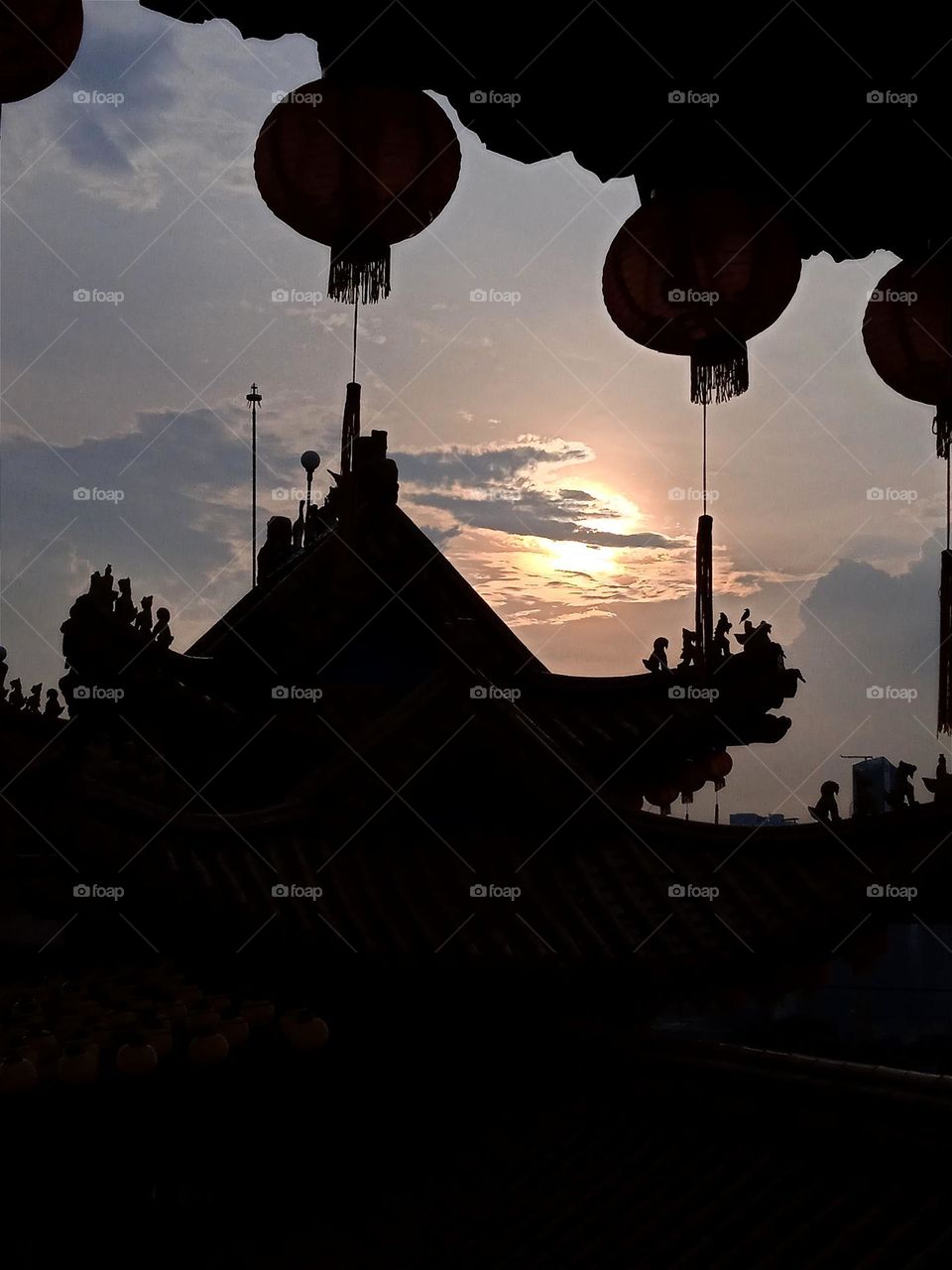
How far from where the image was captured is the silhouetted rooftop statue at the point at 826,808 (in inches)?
195

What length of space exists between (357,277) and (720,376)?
1.33m

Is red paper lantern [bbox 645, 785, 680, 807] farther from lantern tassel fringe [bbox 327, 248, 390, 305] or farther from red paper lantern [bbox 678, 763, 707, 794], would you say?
lantern tassel fringe [bbox 327, 248, 390, 305]

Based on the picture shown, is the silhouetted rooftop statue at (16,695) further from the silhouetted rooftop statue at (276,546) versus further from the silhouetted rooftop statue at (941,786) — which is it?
the silhouetted rooftop statue at (941,786)

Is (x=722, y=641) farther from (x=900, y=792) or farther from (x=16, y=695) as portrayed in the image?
(x=16, y=695)

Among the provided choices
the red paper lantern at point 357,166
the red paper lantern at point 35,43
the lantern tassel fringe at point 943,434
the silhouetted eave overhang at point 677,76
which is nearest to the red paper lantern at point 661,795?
the lantern tassel fringe at point 943,434

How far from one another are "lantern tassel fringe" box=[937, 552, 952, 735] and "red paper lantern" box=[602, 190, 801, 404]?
1.42 meters

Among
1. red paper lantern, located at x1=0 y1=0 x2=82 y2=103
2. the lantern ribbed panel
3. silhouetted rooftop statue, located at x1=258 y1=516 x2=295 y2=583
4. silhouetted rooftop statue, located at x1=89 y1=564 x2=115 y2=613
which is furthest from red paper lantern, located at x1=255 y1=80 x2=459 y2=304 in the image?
silhouetted rooftop statue, located at x1=258 y1=516 x2=295 y2=583

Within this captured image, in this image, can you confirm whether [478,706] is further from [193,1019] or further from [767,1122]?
[767,1122]

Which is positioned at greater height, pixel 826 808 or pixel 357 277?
pixel 357 277

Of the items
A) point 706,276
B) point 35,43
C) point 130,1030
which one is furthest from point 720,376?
point 130,1030

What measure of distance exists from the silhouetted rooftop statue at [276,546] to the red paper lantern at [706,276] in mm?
5735

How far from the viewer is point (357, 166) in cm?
315

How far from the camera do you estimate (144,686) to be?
19.7 feet

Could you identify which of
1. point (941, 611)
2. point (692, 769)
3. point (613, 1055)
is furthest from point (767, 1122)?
point (692, 769)
